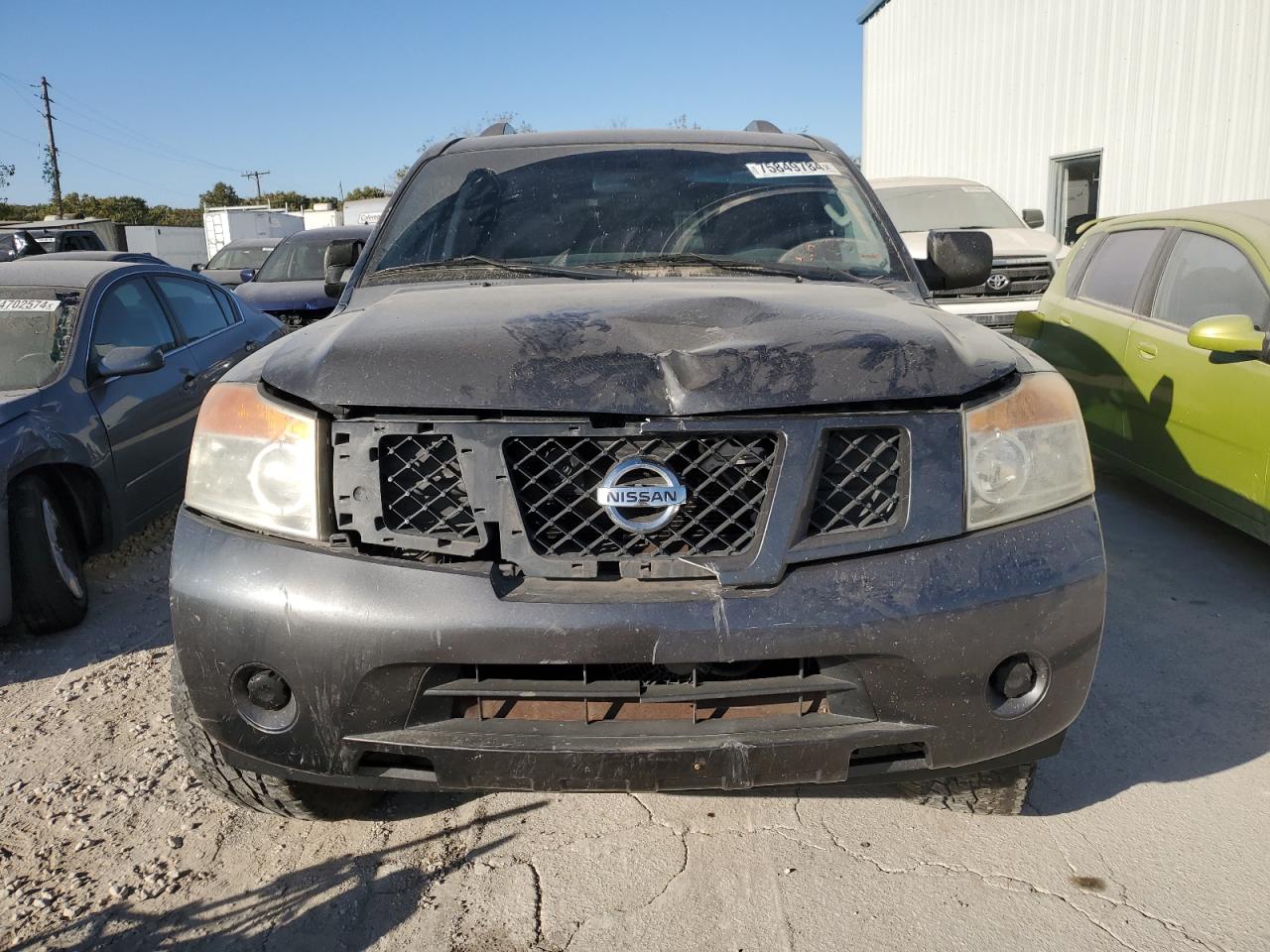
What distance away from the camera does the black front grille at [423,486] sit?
2.08 meters

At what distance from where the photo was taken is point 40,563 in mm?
4039

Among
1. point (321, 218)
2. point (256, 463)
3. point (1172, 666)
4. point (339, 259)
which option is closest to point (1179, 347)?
point (1172, 666)

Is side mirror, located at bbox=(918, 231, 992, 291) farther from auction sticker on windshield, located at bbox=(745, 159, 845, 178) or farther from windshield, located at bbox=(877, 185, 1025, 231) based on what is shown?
windshield, located at bbox=(877, 185, 1025, 231)

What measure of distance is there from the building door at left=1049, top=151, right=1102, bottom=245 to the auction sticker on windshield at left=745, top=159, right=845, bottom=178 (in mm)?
12728

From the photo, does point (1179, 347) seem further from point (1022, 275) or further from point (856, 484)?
point (1022, 275)

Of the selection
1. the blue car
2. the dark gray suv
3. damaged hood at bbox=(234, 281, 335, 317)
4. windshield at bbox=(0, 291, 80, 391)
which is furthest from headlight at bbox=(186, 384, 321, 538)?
damaged hood at bbox=(234, 281, 335, 317)

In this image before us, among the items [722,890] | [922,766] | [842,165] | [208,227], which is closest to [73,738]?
[722,890]

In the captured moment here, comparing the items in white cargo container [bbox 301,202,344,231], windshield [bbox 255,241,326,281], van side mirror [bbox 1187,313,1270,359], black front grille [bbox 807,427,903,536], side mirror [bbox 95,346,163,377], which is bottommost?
white cargo container [bbox 301,202,344,231]

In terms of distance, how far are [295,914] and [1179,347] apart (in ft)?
14.2

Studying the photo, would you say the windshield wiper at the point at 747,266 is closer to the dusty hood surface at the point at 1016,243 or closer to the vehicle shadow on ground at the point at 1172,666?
the vehicle shadow on ground at the point at 1172,666

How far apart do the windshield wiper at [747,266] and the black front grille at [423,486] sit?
1279 mm

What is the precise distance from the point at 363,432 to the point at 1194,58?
12.6m

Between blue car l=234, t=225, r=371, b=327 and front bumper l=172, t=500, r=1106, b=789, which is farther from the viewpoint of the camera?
blue car l=234, t=225, r=371, b=327

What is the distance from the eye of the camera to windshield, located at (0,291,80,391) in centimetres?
449
